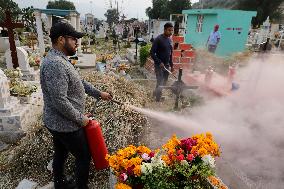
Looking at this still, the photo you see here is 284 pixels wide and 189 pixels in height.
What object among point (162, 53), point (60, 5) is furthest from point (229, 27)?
point (60, 5)

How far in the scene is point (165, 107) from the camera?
7297 millimetres

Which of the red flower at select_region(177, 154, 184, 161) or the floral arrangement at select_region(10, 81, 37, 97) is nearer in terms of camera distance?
the red flower at select_region(177, 154, 184, 161)

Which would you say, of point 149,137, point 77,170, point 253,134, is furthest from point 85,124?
point 253,134

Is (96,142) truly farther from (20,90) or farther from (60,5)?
(60,5)

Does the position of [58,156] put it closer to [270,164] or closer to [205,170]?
[205,170]

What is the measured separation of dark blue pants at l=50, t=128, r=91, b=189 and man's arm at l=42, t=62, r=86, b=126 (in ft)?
1.26

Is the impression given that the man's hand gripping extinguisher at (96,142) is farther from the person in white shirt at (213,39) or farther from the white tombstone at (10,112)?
the person in white shirt at (213,39)

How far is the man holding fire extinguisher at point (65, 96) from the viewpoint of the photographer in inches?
107

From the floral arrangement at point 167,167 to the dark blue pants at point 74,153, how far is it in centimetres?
56

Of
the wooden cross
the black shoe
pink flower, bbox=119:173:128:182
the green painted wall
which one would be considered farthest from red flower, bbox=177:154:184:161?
the green painted wall

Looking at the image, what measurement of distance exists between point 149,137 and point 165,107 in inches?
84.2

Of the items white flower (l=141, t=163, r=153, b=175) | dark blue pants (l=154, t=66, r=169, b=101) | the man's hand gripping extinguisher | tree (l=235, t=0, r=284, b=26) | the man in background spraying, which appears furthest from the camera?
tree (l=235, t=0, r=284, b=26)

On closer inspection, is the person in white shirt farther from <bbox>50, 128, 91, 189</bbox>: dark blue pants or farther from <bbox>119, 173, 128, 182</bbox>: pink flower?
<bbox>119, 173, 128, 182</bbox>: pink flower

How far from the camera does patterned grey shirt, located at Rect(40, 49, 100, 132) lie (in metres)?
2.71
